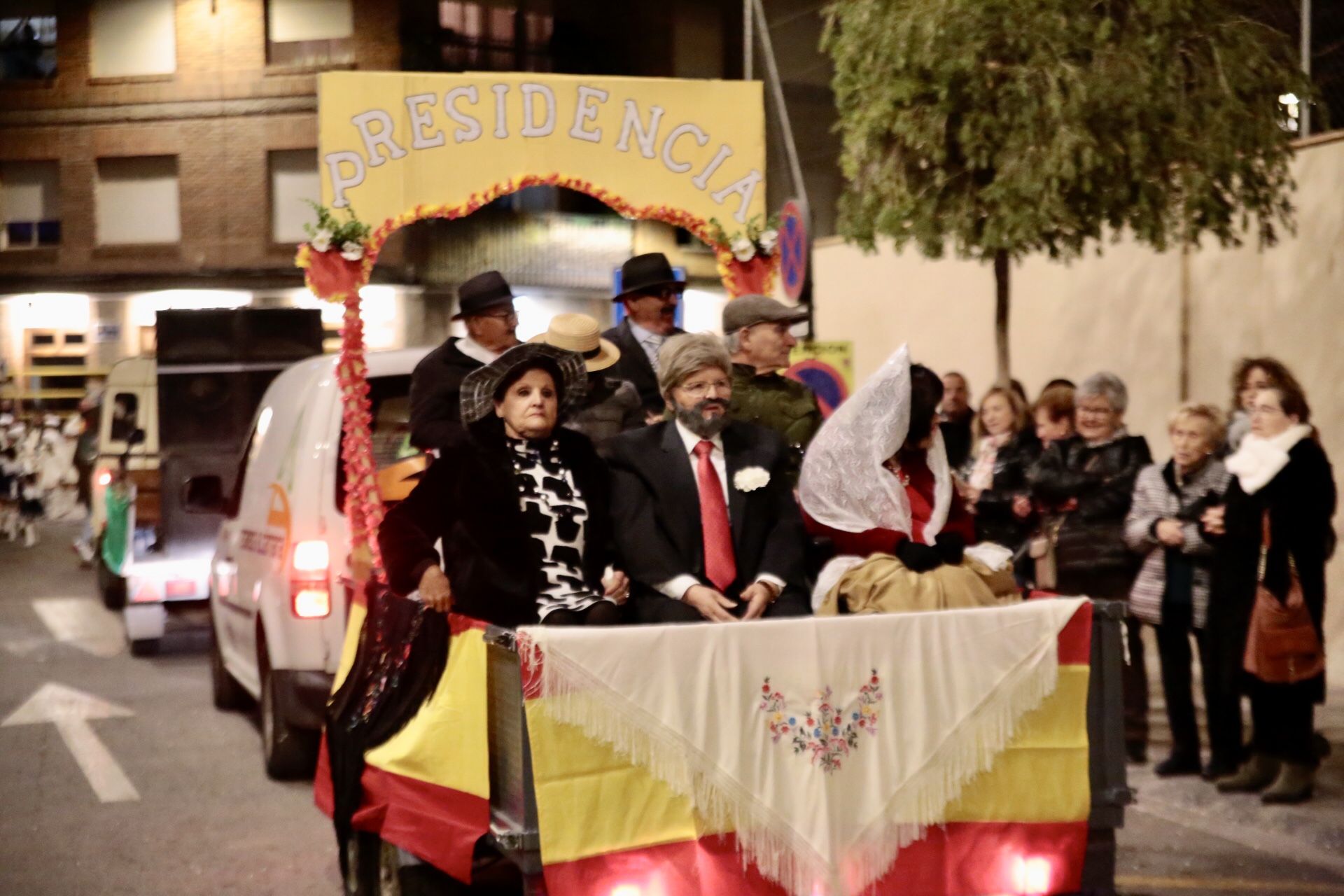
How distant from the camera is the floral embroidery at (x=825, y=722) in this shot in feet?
14.6

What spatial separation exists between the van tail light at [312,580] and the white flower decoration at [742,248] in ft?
8.00

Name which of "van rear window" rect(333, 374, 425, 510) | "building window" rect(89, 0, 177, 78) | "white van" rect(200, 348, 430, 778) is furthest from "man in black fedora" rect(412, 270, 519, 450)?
"building window" rect(89, 0, 177, 78)

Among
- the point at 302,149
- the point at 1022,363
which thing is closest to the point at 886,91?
the point at 1022,363

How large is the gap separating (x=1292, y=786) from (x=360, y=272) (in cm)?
483

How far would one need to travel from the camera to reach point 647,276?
7.60 metres

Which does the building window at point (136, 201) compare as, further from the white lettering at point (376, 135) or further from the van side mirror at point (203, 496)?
the white lettering at point (376, 135)

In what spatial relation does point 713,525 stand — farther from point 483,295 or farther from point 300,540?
point 300,540

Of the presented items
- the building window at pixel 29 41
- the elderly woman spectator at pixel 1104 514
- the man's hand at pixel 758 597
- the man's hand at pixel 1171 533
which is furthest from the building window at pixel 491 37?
the man's hand at pixel 758 597

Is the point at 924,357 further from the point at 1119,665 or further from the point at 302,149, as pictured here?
the point at 302,149

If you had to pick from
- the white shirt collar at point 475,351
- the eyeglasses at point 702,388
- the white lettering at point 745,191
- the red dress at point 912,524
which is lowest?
the red dress at point 912,524

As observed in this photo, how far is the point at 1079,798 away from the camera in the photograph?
4.70m

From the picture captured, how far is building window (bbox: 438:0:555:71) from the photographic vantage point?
3528 cm

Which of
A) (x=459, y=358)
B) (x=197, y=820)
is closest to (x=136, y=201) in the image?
(x=197, y=820)

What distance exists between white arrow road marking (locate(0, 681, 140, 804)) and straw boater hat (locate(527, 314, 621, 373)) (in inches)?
129
